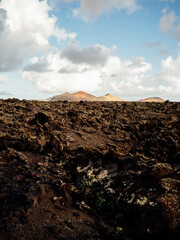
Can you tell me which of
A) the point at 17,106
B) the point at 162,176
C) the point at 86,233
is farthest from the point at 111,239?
the point at 17,106

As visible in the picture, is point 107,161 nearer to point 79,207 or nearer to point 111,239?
point 79,207

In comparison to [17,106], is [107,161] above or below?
below

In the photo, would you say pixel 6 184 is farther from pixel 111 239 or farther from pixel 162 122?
pixel 162 122

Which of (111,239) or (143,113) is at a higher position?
(143,113)

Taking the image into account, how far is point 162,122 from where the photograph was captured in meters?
13.0

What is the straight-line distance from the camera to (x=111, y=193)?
6.47 meters

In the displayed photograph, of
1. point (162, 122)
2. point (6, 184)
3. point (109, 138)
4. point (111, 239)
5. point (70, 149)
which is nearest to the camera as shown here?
point (111, 239)

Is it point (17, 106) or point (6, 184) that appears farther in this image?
point (17, 106)

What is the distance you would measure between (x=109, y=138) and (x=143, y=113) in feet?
21.1

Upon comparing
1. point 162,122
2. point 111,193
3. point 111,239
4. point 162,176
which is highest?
point 162,122

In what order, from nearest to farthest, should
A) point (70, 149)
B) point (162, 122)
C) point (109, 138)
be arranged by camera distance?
point (70, 149)
point (109, 138)
point (162, 122)

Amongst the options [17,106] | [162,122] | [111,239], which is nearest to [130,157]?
[111,239]

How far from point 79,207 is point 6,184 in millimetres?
2764

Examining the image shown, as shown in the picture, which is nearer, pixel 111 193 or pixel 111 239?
pixel 111 239
